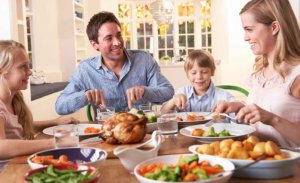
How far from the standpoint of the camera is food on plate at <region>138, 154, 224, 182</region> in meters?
0.91

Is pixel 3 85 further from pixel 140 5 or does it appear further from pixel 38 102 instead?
pixel 140 5

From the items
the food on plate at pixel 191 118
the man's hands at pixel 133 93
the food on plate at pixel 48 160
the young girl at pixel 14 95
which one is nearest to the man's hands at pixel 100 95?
the man's hands at pixel 133 93

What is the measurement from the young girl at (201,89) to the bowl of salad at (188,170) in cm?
139

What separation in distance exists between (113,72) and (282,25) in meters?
1.20

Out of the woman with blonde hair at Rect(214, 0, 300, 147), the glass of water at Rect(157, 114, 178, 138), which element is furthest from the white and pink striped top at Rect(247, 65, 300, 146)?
the glass of water at Rect(157, 114, 178, 138)

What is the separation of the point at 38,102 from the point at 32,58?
134cm

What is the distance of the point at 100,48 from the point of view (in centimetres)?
261

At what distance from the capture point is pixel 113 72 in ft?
8.48

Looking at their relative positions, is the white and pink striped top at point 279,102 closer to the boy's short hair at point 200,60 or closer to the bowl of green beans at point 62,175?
the boy's short hair at point 200,60

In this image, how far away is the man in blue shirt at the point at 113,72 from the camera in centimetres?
255

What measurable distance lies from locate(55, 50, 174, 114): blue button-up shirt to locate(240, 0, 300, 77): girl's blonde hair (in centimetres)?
91

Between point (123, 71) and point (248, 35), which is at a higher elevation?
point (248, 35)

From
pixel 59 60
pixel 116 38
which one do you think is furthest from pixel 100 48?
pixel 59 60

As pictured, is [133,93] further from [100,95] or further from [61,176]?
[61,176]
